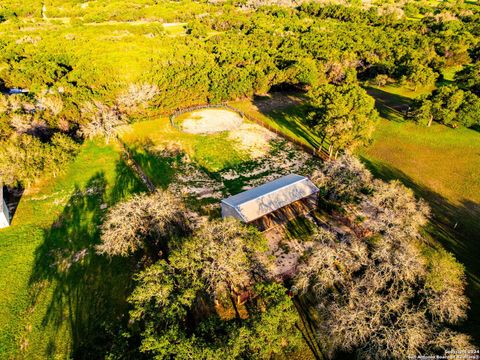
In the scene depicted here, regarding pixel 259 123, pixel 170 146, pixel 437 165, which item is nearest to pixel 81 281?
pixel 170 146

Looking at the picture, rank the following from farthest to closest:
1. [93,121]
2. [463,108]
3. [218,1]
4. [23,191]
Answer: [218,1] → [463,108] → [93,121] → [23,191]

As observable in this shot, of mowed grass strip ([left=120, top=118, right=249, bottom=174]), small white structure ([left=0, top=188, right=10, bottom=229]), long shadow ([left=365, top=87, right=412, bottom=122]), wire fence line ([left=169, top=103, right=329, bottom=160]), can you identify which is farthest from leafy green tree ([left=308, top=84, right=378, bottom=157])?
small white structure ([left=0, top=188, right=10, bottom=229])

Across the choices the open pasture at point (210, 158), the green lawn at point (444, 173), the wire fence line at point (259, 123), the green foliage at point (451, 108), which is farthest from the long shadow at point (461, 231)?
the green foliage at point (451, 108)

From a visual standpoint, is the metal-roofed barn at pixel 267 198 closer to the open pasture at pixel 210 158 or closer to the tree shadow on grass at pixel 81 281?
the open pasture at pixel 210 158

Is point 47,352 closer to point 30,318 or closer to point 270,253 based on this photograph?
point 30,318

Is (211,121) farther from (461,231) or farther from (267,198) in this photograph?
(461,231)

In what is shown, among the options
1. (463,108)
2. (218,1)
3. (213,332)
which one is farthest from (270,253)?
(218,1)

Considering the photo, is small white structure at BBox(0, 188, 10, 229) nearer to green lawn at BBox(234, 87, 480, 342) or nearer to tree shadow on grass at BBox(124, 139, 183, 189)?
tree shadow on grass at BBox(124, 139, 183, 189)
